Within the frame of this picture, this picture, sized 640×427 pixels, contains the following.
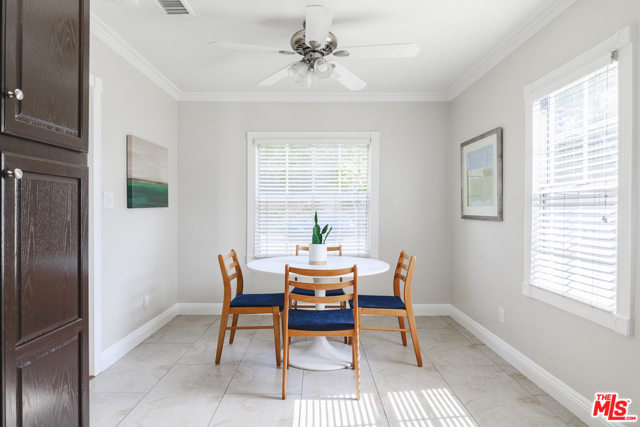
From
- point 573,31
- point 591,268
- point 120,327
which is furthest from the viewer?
point 120,327

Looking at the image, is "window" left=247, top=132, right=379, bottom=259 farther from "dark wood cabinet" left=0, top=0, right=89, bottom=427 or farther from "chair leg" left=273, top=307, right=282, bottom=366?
"dark wood cabinet" left=0, top=0, right=89, bottom=427

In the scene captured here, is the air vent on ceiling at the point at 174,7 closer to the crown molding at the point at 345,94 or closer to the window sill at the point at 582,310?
the crown molding at the point at 345,94

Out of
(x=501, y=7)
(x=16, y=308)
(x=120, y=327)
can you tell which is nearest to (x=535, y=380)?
(x=501, y=7)

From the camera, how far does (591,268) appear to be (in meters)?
2.08

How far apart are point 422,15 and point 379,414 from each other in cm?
251

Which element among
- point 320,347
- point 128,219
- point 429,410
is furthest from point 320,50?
point 429,410

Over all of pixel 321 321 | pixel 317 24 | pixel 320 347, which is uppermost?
pixel 317 24

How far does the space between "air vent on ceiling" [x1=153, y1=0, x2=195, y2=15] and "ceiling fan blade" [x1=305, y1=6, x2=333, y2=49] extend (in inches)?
31.4

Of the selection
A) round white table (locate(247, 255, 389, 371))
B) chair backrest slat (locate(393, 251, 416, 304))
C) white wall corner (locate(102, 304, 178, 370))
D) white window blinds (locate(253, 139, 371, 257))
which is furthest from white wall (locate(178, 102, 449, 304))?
round white table (locate(247, 255, 389, 371))

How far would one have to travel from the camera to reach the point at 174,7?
239 centimetres

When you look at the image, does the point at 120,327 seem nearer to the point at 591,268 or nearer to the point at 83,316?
the point at 83,316

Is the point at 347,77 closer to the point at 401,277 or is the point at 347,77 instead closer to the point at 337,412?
the point at 401,277

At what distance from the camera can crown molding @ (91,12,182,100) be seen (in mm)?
2649

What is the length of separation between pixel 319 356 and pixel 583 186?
208 centimetres
